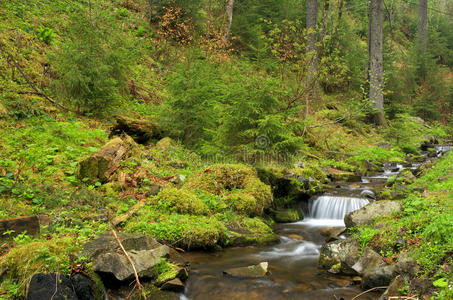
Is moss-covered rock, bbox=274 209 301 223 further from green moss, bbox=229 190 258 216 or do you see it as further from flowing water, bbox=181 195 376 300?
green moss, bbox=229 190 258 216

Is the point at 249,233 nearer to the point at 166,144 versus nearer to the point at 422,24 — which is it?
the point at 166,144

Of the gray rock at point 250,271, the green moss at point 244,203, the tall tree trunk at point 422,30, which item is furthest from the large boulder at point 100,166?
the tall tree trunk at point 422,30

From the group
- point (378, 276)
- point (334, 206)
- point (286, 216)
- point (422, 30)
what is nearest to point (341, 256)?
point (378, 276)

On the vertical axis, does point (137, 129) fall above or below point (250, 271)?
above

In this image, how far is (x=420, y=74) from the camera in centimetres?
2350

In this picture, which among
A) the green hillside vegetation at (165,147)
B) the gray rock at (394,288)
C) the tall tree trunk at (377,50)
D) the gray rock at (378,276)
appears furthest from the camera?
the tall tree trunk at (377,50)

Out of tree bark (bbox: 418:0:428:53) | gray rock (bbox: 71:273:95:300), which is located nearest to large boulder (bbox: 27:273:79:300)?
gray rock (bbox: 71:273:95:300)

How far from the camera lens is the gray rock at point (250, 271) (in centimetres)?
487

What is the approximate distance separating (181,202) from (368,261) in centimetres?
347

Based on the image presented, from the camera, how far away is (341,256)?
16.7ft

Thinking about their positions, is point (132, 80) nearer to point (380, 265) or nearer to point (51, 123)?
point (51, 123)

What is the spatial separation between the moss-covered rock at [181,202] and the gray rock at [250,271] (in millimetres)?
1637

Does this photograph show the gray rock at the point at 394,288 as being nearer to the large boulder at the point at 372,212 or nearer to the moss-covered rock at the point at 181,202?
the large boulder at the point at 372,212

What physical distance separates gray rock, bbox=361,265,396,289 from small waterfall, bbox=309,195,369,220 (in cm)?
391
